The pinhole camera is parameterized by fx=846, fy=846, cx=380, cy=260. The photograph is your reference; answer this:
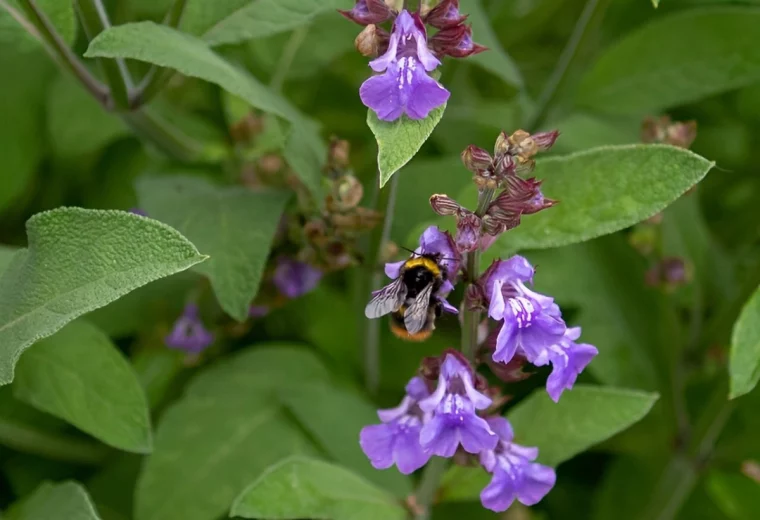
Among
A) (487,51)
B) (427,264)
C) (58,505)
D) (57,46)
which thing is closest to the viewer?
(427,264)

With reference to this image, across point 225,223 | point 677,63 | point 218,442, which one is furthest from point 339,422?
point 677,63

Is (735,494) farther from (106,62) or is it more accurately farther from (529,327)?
(106,62)

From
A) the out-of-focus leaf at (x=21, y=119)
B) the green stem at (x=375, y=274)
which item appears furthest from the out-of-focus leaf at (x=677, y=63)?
the out-of-focus leaf at (x=21, y=119)

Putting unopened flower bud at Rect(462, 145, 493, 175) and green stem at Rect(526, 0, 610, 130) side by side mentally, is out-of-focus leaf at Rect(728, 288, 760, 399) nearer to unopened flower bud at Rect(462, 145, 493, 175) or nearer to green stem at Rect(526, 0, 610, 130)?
unopened flower bud at Rect(462, 145, 493, 175)

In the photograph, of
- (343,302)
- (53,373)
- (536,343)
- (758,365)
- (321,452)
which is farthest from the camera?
(343,302)

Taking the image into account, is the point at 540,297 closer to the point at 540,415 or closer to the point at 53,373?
the point at 540,415

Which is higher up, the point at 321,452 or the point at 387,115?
the point at 387,115

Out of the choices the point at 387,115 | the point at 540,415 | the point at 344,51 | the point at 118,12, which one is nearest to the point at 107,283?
the point at 387,115
